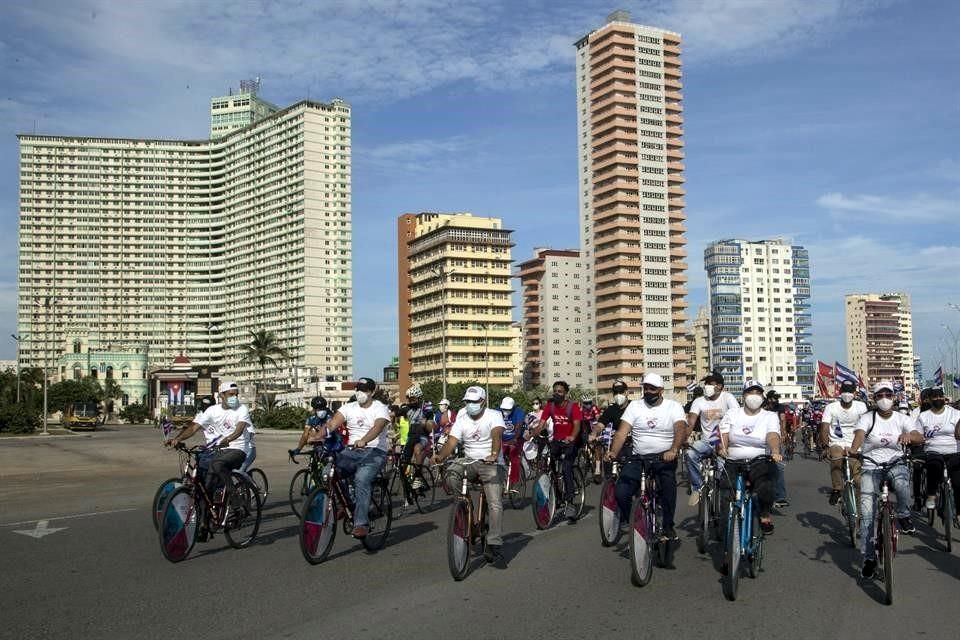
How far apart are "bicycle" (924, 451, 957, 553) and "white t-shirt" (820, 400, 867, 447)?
45.4 inches

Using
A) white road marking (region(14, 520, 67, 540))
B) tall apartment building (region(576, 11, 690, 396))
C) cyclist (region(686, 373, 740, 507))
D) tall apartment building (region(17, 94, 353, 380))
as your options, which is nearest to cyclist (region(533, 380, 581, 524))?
cyclist (region(686, 373, 740, 507))

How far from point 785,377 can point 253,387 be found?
110 meters

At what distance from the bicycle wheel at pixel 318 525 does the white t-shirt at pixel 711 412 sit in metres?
5.33

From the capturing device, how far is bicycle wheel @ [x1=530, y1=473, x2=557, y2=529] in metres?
12.6

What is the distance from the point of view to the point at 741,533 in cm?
865

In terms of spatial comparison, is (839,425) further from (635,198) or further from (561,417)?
(635,198)

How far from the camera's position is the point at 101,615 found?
7629 millimetres

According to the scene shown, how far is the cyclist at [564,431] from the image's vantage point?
1354 centimetres

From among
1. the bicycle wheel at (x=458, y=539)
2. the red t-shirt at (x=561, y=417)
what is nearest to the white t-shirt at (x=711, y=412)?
the red t-shirt at (x=561, y=417)

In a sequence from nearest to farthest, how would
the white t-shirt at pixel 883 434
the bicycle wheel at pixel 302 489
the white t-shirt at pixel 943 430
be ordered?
the white t-shirt at pixel 883 434, the white t-shirt at pixel 943 430, the bicycle wheel at pixel 302 489

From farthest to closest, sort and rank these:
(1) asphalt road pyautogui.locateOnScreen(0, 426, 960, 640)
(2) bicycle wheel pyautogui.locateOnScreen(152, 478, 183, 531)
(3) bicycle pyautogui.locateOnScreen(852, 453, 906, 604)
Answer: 1. (2) bicycle wheel pyautogui.locateOnScreen(152, 478, 183, 531)
2. (3) bicycle pyautogui.locateOnScreen(852, 453, 906, 604)
3. (1) asphalt road pyautogui.locateOnScreen(0, 426, 960, 640)

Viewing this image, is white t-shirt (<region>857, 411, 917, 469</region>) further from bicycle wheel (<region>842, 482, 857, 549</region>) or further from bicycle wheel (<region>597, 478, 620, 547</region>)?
bicycle wheel (<region>597, 478, 620, 547</region>)

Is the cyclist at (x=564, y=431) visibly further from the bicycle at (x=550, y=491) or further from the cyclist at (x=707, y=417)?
the cyclist at (x=707, y=417)

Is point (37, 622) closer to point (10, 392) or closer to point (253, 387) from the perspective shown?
point (10, 392)
